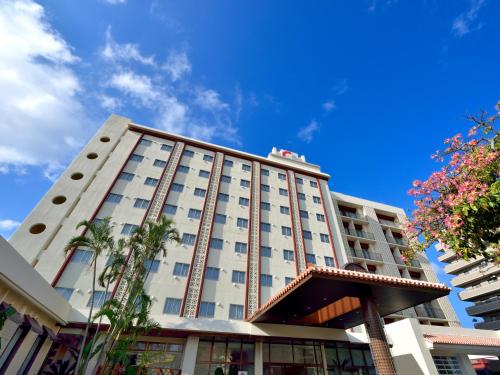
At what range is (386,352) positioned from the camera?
9914mm

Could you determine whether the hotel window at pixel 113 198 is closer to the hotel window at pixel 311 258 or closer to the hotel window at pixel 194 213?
the hotel window at pixel 194 213

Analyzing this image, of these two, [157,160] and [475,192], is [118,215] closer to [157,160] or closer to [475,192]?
[157,160]

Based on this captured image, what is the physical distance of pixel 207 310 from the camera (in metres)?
19.0

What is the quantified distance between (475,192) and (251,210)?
2033 cm

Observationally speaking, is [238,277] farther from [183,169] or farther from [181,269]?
[183,169]

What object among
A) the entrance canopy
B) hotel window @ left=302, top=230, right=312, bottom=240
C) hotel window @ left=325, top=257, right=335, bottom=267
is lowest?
the entrance canopy

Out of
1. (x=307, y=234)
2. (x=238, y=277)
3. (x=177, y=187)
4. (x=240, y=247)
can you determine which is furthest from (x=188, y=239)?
(x=307, y=234)

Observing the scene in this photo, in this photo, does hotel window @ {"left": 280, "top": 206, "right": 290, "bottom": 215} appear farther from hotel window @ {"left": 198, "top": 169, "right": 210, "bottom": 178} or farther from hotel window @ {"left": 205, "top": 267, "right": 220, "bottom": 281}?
hotel window @ {"left": 205, "top": 267, "right": 220, "bottom": 281}

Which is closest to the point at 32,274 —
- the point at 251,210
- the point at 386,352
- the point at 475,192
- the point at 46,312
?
the point at 46,312

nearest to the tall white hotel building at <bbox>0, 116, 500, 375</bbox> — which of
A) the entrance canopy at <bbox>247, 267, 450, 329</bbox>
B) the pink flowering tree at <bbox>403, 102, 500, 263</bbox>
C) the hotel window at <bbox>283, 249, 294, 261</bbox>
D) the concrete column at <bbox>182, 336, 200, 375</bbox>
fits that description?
the concrete column at <bbox>182, 336, 200, 375</bbox>

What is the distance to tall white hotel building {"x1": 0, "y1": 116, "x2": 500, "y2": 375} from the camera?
55.6ft

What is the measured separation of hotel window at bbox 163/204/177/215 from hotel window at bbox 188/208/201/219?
1350 millimetres

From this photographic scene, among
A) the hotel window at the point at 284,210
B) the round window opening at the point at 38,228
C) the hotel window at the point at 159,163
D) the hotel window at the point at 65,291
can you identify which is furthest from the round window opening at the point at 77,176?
the hotel window at the point at 284,210

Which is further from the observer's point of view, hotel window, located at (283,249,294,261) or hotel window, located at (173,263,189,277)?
hotel window, located at (283,249,294,261)
